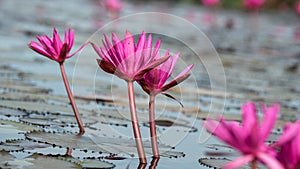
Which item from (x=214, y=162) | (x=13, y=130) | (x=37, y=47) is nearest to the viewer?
(x=37, y=47)

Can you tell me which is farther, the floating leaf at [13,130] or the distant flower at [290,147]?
the floating leaf at [13,130]

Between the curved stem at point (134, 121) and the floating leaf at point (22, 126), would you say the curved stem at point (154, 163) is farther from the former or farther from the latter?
the floating leaf at point (22, 126)

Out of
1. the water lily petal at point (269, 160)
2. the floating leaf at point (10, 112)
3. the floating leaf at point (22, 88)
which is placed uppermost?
the floating leaf at point (22, 88)

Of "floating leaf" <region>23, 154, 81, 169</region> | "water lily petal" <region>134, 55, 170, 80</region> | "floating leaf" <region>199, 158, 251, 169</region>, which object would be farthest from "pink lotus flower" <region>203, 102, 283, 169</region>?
"floating leaf" <region>199, 158, 251, 169</region>

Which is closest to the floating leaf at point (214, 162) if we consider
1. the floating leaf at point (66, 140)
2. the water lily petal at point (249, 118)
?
the floating leaf at point (66, 140)

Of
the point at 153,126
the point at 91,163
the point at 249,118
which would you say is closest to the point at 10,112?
the point at 91,163

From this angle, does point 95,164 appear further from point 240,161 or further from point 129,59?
point 240,161

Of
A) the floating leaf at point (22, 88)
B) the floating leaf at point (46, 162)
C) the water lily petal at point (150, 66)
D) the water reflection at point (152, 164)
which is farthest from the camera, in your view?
the floating leaf at point (22, 88)

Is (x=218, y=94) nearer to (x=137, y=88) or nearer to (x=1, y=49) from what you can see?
(x=137, y=88)
